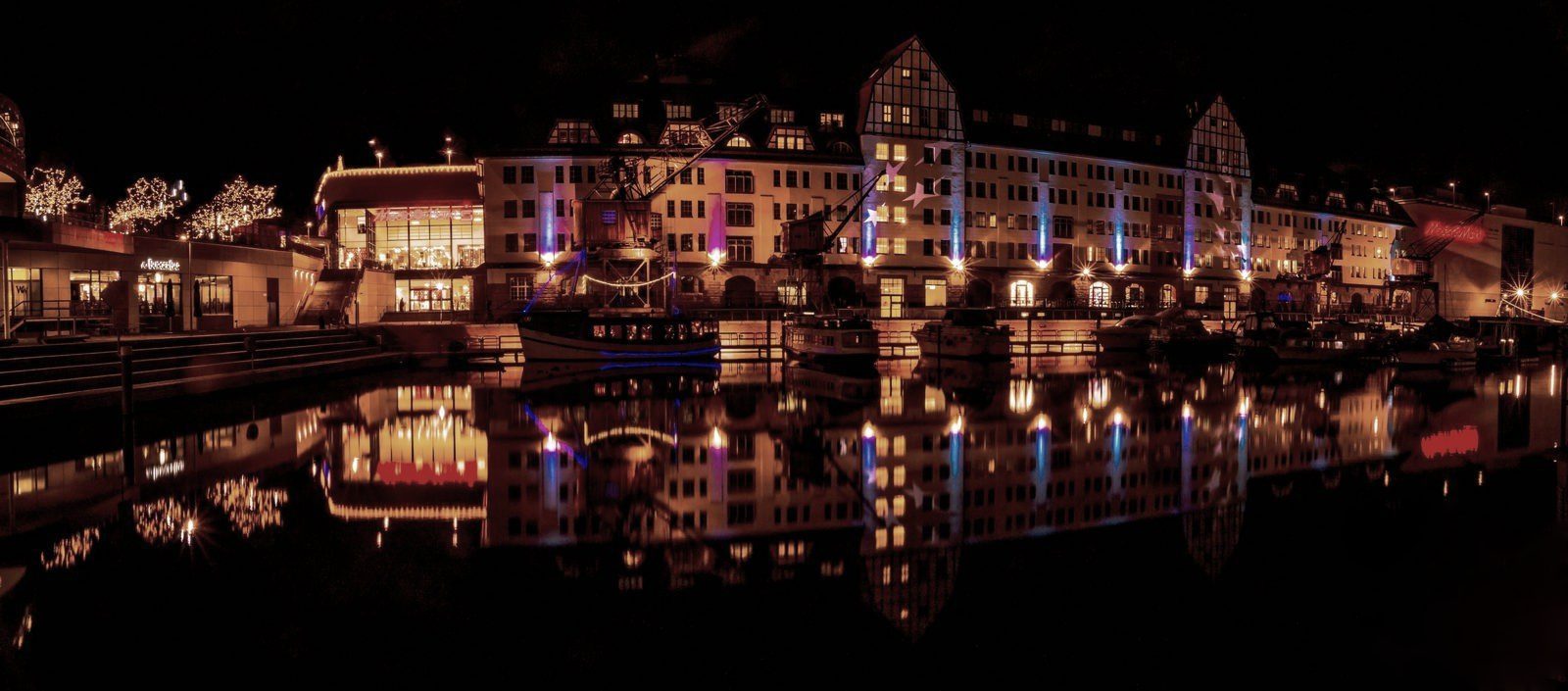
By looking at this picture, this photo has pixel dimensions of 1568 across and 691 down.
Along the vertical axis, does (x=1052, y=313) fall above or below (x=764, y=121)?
below

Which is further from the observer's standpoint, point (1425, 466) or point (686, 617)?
point (1425, 466)

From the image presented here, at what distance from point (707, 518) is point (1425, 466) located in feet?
34.4

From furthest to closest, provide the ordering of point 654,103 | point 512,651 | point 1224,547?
point 654,103 → point 1224,547 → point 512,651

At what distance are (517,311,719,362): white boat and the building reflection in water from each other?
11654 millimetres

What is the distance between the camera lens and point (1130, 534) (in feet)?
27.3

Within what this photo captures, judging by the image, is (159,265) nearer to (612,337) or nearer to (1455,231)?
(612,337)

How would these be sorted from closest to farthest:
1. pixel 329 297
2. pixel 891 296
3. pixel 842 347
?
pixel 842 347 → pixel 329 297 → pixel 891 296

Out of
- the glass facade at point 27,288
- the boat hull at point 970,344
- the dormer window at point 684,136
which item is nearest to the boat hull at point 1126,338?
the boat hull at point 970,344

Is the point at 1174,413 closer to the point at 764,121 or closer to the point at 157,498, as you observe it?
the point at 157,498

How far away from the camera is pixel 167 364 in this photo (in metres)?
20.7

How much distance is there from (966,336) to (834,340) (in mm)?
6896

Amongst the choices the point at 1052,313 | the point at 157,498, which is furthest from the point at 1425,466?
the point at 1052,313

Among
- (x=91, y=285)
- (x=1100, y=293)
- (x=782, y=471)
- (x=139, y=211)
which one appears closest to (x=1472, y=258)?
(x=1100, y=293)

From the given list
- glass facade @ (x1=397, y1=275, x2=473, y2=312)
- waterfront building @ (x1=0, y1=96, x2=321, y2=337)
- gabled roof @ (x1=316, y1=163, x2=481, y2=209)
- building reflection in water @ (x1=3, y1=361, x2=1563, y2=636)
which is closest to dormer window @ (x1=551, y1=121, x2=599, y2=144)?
gabled roof @ (x1=316, y1=163, x2=481, y2=209)
